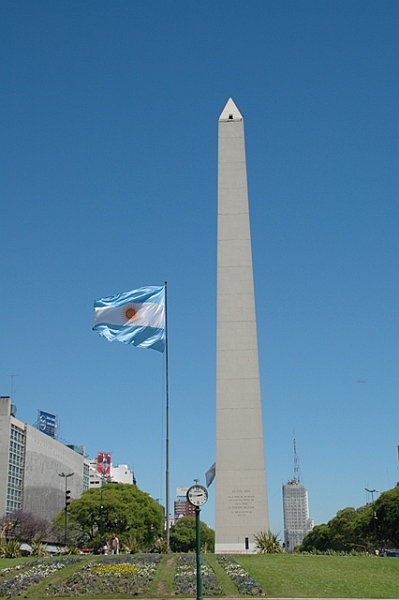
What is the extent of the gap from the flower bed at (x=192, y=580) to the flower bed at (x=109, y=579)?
2.87 ft

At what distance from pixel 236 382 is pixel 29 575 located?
14.4 m

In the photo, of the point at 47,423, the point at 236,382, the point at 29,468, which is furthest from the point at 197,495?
the point at 47,423

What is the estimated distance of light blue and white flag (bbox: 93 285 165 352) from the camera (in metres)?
31.6

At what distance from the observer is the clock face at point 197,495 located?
50.3 ft

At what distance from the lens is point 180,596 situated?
64.8ft

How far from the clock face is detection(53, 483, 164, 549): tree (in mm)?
56446

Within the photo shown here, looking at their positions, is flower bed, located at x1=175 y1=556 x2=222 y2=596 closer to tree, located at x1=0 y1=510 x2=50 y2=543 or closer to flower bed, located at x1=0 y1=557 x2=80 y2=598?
flower bed, located at x1=0 y1=557 x2=80 y2=598

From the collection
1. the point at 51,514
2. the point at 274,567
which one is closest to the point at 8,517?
the point at 51,514

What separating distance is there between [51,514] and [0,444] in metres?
21.9

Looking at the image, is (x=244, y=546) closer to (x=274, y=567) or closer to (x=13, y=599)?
(x=274, y=567)

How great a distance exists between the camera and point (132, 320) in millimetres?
31891

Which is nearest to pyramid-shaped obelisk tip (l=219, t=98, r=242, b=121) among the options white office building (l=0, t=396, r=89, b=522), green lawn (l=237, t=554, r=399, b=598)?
green lawn (l=237, t=554, r=399, b=598)

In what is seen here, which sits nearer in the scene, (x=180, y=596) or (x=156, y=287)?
(x=180, y=596)

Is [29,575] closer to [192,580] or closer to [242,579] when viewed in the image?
[192,580]
